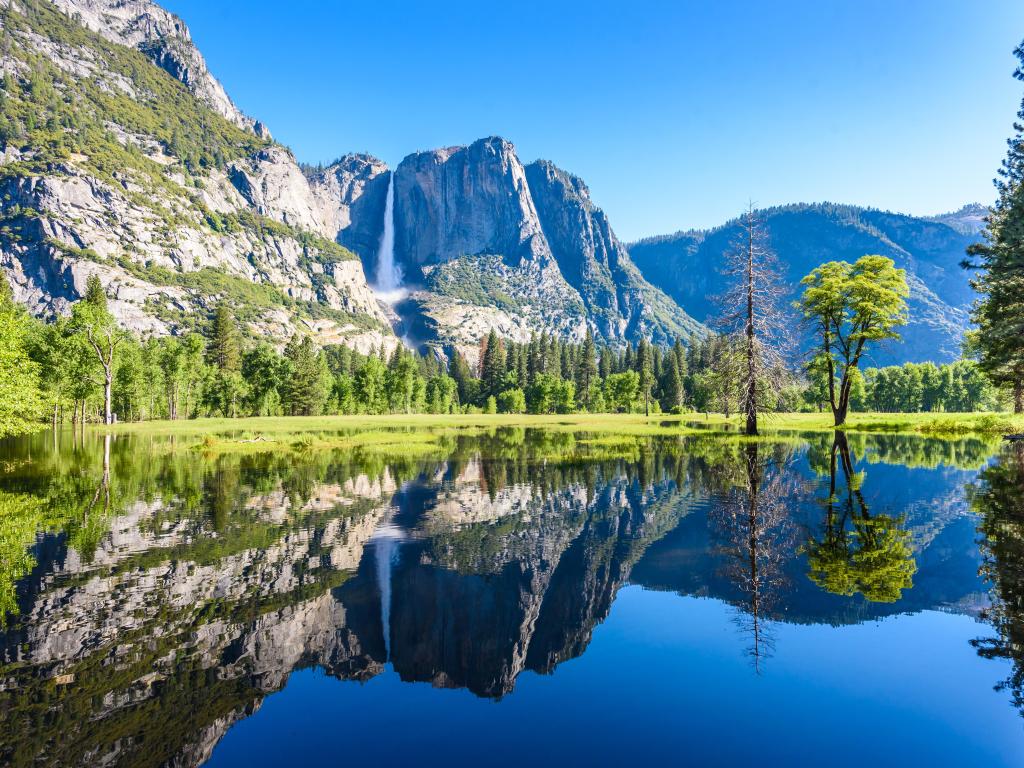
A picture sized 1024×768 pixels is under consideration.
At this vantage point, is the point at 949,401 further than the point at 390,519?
Yes

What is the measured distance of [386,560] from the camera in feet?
44.8

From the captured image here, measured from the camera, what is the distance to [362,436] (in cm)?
5328

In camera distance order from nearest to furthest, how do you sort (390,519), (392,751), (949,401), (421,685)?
(392,751) → (421,685) → (390,519) → (949,401)

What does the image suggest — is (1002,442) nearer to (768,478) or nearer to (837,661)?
(768,478)

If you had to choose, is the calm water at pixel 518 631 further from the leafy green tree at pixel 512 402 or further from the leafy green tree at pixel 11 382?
the leafy green tree at pixel 512 402

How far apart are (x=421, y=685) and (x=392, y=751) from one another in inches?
68.7

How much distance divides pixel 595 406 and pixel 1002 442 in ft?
353

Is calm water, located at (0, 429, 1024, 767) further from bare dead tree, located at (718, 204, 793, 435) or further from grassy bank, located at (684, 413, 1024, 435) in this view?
grassy bank, located at (684, 413, 1024, 435)

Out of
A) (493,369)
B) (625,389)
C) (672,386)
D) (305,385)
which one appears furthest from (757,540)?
(493,369)

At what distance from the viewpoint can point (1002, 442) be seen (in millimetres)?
39125

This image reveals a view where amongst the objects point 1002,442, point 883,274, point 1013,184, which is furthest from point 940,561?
point 883,274

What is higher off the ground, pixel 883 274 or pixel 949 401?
pixel 883 274

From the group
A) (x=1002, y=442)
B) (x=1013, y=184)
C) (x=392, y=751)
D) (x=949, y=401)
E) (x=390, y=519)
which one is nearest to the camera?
(x=392, y=751)

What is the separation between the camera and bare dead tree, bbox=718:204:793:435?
41.1 metres
